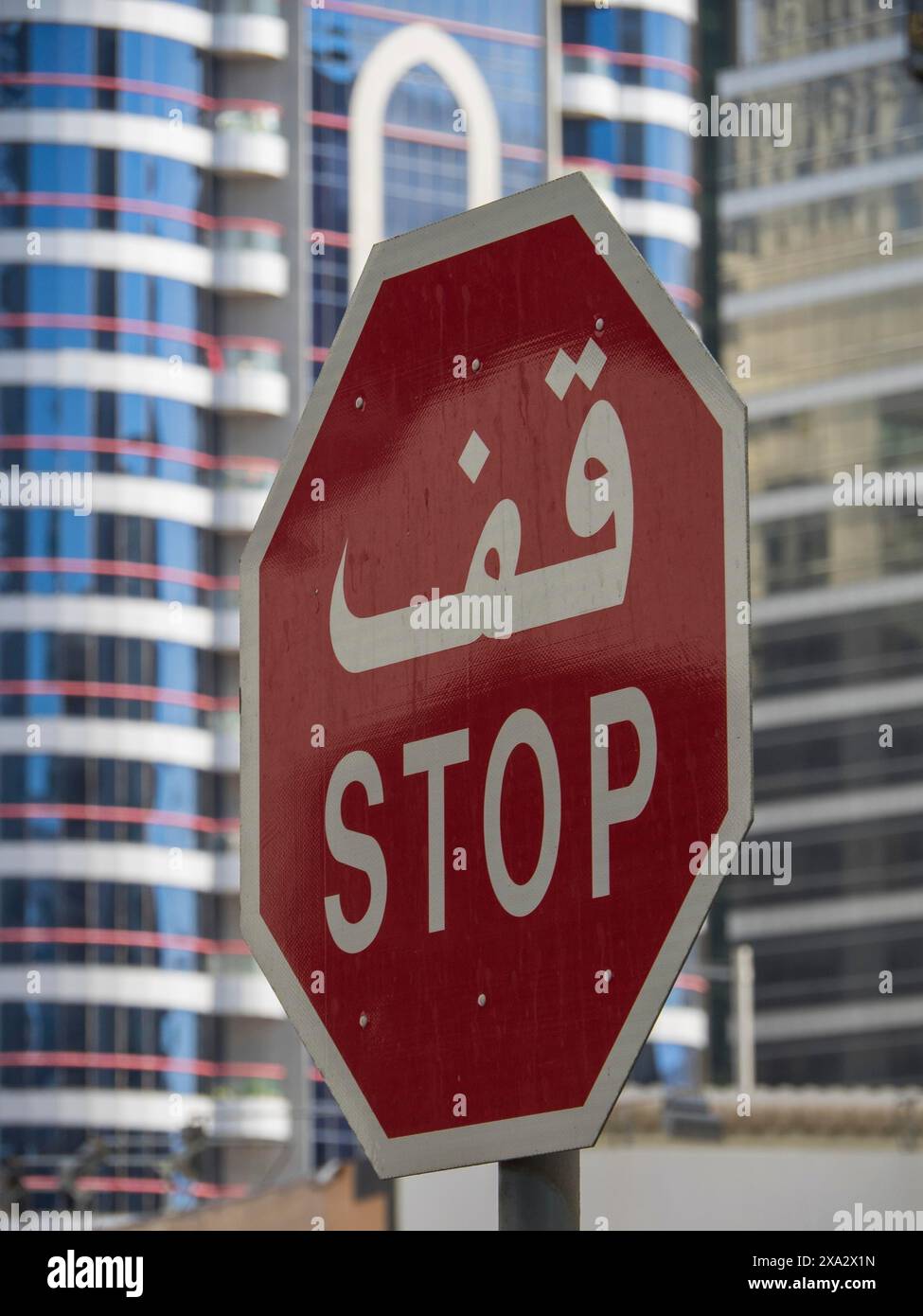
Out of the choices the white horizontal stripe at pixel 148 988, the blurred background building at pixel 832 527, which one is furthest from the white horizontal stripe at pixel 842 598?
the white horizontal stripe at pixel 148 988

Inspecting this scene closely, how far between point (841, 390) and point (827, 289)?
3220 mm

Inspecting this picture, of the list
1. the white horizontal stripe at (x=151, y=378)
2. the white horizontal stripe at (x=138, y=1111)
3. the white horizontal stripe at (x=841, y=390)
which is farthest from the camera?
the white horizontal stripe at (x=841, y=390)

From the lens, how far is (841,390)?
87812 mm

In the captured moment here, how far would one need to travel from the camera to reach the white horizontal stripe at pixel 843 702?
271ft

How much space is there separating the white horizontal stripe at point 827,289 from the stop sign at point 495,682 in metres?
86.2

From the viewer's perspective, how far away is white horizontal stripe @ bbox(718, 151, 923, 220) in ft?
290

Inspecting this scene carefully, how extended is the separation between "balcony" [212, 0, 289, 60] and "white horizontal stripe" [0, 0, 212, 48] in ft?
3.16

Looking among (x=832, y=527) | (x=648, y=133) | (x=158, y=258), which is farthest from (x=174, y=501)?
(x=832, y=527)

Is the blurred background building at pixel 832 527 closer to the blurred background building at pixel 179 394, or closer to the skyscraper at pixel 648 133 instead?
the skyscraper at pixel 648 133

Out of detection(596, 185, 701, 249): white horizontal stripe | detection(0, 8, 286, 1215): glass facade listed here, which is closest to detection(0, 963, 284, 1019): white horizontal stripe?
detection(0, 8, 286, 1215): glass facade

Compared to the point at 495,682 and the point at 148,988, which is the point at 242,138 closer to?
the point at 148,988
